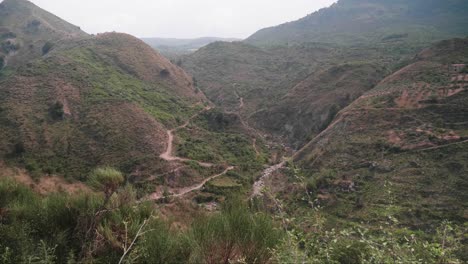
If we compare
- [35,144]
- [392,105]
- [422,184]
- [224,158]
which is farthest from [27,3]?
[422,184]

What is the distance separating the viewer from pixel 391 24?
15475 centimetres

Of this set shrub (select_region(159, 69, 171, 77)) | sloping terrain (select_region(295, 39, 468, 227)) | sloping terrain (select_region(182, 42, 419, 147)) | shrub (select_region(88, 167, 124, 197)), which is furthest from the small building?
shrub (select_region(159, 69, 171, 77))

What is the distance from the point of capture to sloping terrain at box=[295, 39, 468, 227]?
2547 centimetres

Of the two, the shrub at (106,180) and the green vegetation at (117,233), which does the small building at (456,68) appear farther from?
the shrub at (106,180)

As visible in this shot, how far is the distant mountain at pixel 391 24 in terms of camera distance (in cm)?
11744

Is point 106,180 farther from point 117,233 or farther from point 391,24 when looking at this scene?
point 391,24

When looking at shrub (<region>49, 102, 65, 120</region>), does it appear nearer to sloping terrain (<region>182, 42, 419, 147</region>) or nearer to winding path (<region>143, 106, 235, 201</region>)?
winding path (<region>143, 106, 235, 201</region>)

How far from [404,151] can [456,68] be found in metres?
22.9

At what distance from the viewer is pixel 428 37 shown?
333 ft

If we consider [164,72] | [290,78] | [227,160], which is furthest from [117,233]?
[290,78]

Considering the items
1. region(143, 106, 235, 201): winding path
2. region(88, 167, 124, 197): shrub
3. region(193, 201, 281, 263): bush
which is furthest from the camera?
region(143, 106, 235, 201): winding path

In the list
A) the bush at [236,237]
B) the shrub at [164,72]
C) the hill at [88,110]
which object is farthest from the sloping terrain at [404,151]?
the shrub at [164,72]

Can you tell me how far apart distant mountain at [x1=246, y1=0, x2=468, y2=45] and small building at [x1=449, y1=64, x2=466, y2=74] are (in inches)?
2321

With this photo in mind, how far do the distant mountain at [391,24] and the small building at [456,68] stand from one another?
193ft
